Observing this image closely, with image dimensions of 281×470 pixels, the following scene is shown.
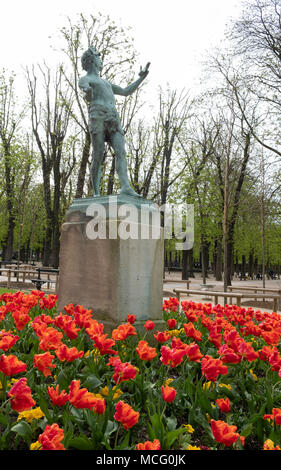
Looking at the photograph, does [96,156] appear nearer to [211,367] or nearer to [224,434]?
[211,367]

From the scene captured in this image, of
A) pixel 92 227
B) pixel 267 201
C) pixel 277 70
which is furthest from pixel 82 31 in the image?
pixel 92 227

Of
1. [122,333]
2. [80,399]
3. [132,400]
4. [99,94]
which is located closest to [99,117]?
[99,94]

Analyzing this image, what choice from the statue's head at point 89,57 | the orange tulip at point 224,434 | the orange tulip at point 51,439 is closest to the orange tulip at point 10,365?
the orange tulip at point 51,439

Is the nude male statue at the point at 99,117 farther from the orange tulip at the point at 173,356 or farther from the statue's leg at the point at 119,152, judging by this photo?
the orange tulip at the point at 173,356

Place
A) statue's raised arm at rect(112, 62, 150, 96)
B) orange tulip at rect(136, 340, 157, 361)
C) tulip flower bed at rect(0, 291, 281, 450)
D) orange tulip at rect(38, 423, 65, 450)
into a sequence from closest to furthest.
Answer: orange tulip at rect(38, 423, 65, 450)
tulip flower bed at rect(0, 291, 281, 450)
orange tulip at rect(136, 340, 157, 361)
statue's raised arm at rect(112, 62, 150, 96)

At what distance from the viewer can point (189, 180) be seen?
878 inches

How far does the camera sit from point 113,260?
176 inches

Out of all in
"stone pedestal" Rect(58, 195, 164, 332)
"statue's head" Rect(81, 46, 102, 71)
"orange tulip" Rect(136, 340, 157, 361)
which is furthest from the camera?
"statue's head" Rect(81, 46, 102, 71)

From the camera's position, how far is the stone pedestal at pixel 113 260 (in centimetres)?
448

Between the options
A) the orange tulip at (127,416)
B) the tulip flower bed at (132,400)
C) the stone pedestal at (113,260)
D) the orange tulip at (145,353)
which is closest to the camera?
the orange tulip at (127,416)

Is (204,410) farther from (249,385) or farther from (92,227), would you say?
(92,227)

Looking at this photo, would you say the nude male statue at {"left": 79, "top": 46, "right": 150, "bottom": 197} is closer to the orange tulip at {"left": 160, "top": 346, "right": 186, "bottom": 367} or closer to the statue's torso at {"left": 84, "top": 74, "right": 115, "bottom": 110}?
the statue's torso at {"left": 84, "top": 74, "right": 115, "bottom": 110}

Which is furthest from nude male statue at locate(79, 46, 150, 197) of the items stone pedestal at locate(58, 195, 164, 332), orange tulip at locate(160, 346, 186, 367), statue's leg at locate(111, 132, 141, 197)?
orange tulip at locate(160, 346, 186, 367)

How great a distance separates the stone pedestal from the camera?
14.7ft
